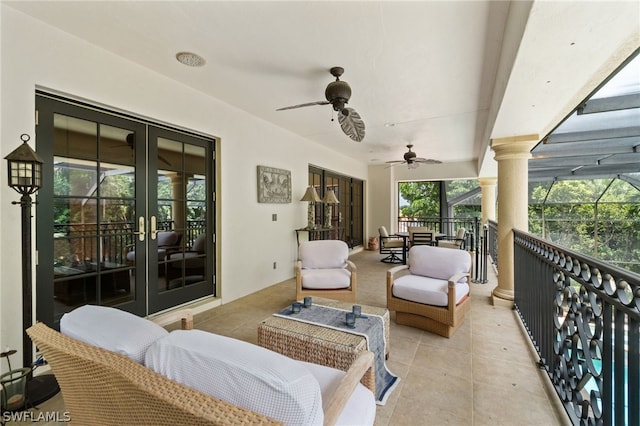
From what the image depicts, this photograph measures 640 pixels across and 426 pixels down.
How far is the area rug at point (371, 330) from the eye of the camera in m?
1.87

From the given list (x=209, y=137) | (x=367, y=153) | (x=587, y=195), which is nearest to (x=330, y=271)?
(x=209, y=137)

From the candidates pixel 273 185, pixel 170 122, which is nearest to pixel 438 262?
pixel 273 185

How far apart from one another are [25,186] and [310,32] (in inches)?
89.3

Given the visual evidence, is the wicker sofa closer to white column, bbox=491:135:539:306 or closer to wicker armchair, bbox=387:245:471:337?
wicker armchair, bbox=387:245:471:337

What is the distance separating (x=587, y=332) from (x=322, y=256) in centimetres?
264

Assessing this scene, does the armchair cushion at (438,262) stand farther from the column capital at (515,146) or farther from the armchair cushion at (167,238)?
the armchair cushion at (167,238)

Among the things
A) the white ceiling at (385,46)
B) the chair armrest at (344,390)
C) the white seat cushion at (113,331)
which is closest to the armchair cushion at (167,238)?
the white ceiling at (385,46)

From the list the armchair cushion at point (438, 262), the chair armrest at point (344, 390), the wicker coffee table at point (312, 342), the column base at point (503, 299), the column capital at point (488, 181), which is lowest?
the column base at point (503, 299)

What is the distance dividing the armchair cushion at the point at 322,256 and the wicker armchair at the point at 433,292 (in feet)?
2.86

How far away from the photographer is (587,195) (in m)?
8.70

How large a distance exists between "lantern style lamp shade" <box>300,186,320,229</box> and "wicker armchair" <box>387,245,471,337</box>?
2.25 metres

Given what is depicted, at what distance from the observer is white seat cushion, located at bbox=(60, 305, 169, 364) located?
0.99 metres

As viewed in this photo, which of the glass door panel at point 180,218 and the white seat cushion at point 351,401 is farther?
the glass door panel at point 180,218

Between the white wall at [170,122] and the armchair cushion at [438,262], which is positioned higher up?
→ the white wall at [170,122]
